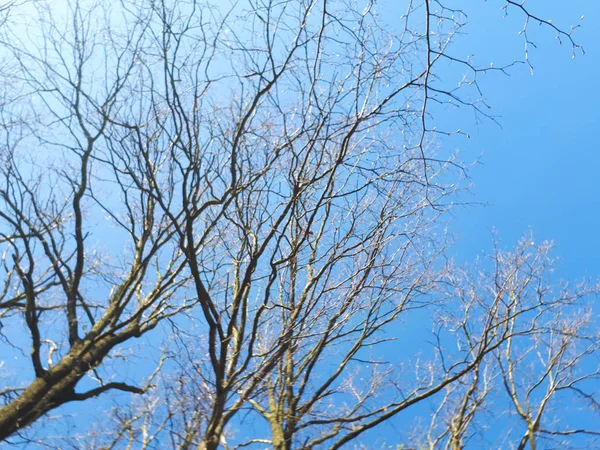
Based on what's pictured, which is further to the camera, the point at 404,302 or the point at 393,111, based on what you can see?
the point at 404,302

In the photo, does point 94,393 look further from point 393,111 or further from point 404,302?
point 393,111

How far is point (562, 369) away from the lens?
33.5ft

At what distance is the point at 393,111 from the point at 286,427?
3949 mm

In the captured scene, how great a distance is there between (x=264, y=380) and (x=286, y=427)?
7.72 ft

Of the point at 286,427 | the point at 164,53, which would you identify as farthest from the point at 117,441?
the point at 164,53

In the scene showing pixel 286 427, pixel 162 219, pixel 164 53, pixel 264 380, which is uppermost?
pixel 162 219

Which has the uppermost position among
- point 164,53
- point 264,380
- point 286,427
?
point 164,53

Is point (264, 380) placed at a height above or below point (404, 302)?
below

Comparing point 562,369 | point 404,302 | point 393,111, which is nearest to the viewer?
point 393,111

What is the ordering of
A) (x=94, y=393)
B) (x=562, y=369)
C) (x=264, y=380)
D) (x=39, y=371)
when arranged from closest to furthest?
(x=264, y=380), (x=39, y=371), (x=94, y=393), (x=562, y=369)

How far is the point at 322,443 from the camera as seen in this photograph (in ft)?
19.9

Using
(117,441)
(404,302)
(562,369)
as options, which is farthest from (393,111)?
(562,369)

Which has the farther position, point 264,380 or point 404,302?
point 404,302

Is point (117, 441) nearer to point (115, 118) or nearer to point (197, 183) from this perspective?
point (115, 118)
